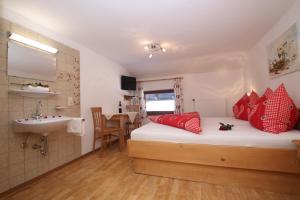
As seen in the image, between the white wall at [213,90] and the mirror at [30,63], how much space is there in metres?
3.47

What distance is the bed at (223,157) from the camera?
1.49 meters

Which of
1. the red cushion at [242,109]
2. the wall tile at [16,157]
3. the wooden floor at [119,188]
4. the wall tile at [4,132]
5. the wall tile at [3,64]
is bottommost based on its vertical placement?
the wooden floor at [119,188]

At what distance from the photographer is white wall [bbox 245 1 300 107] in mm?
1962

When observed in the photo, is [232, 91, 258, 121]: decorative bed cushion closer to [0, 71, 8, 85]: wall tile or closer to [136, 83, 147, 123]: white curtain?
[136, 83, 147, 123]: white curtain

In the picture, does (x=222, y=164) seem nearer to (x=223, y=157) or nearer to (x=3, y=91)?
(x=223, y=157)

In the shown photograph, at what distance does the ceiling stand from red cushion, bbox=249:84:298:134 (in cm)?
120

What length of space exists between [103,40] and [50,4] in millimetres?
1072

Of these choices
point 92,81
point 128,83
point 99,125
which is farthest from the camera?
point 128,83

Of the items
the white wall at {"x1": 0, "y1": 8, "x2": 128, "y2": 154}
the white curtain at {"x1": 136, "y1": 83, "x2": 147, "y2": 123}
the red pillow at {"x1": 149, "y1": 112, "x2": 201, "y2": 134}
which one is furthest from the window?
the red pillow at {"x1": 149, "y1": 112, "x2": 201, "y2": 134}

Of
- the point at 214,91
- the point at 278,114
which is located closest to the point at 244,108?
the point at 278,114

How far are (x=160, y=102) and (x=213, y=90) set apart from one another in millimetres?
1773

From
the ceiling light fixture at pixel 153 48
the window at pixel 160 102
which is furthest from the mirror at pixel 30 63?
the window at pixel 160 102

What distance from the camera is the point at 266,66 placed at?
278cm

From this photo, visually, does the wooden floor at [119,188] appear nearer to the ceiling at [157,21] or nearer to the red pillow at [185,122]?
the red pillow at [185,122]
